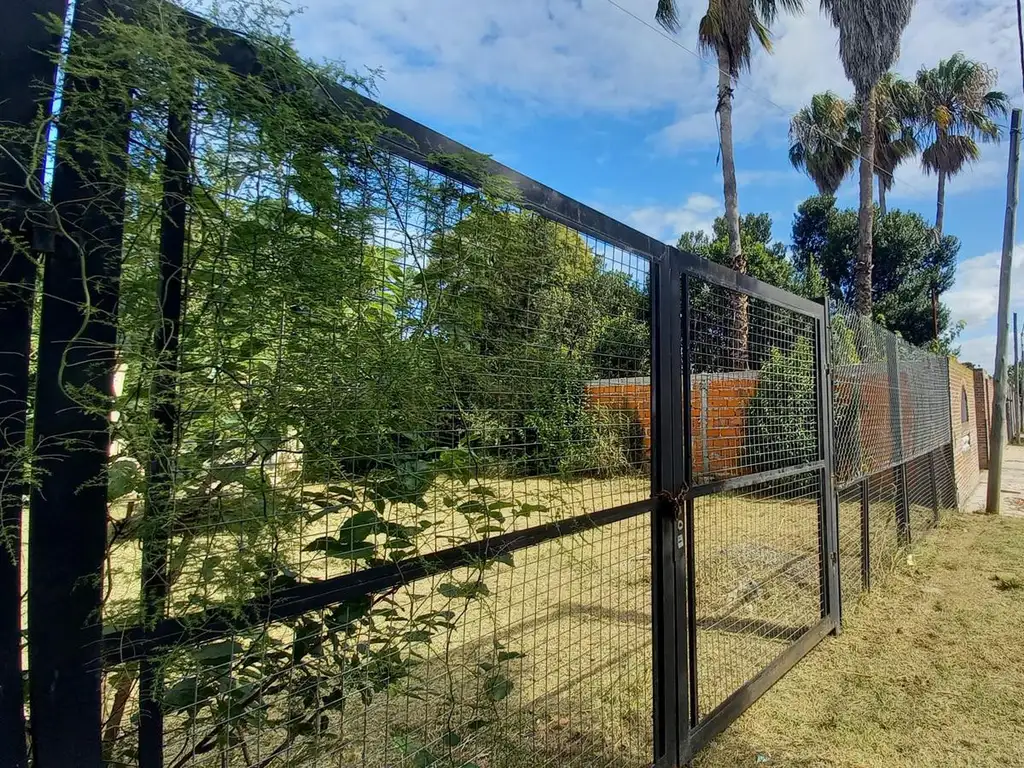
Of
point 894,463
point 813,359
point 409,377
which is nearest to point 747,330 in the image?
point 813,359

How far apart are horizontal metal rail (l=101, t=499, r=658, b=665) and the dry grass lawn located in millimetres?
1602

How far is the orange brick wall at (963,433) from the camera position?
862 cm

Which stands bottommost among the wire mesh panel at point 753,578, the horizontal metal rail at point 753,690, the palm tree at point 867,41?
the horizontal metal rail at point 753,690

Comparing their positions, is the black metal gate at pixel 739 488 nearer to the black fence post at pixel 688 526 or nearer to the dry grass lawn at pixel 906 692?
the black fence post at pixel 688 526

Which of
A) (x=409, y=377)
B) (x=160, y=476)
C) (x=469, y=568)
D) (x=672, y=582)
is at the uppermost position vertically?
(x=409, y=377)

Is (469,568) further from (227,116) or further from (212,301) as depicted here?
(227,116)

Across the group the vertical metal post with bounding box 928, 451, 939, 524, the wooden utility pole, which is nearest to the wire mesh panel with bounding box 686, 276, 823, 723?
the vertical metal post with bounding box 928, 451, 939, 524

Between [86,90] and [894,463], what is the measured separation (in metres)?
6.01

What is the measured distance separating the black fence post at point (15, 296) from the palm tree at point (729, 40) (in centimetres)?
1137

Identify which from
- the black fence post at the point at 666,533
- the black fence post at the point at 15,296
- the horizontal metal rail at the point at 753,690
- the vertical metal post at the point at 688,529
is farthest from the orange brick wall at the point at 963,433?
the black fence post at the point at 15,296

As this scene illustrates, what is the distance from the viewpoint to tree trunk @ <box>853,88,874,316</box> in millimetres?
11945

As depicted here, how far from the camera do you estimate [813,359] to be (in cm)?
371

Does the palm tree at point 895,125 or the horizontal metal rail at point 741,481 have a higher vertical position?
the palm tree at point 895,125

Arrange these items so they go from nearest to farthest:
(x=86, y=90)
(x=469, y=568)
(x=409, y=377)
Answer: (x=86, y=90), (x=409, y=377), (x=469, y=568)
